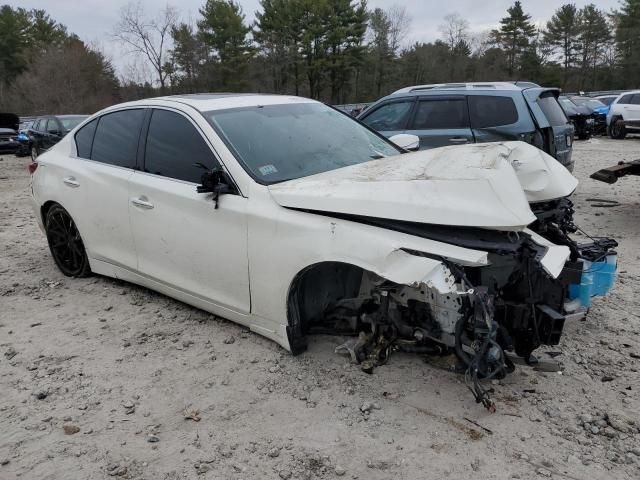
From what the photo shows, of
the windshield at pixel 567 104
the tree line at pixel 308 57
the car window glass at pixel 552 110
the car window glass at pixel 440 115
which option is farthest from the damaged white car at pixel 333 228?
the tree line at pixel 308 57

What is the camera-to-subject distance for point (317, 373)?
3230 millimetres

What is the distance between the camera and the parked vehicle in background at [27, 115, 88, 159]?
1638cm

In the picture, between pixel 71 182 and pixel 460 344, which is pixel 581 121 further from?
pixel 460 344

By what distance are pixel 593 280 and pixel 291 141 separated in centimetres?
212

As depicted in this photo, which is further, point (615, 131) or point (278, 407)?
point (615, 131)

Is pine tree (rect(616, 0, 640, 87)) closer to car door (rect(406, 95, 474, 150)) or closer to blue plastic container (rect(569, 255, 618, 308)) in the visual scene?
car door (rect(406, 95, 474, 150))

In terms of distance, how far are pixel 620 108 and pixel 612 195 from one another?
12.3 m

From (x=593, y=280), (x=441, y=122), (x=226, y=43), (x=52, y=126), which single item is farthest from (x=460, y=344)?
(x=226, y=43)

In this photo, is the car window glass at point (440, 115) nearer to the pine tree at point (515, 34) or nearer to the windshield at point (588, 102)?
the windshield at point (588, 102)

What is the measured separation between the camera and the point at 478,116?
7742mm

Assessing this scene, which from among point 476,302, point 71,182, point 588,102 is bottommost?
point 476,302

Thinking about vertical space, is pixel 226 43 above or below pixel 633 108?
above

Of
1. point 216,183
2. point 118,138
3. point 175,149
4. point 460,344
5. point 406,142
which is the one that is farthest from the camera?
point 406,142

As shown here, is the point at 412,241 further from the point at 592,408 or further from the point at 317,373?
the point at 592,408
